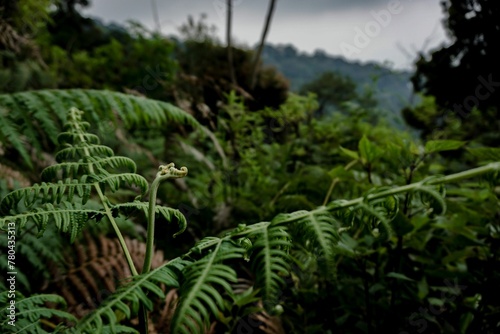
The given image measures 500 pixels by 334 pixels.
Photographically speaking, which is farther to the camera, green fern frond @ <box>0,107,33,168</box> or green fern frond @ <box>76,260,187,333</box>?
green fern frond @ <box>0,107,33,168</box>

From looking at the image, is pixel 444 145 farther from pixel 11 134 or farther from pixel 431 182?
pixel 11 134

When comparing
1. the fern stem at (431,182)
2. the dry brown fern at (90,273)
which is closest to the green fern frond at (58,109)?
the dry brown fern at (90,273)

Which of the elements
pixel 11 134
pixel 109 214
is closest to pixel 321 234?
pixel 109 214

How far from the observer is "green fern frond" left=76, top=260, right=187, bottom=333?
1.25 feet

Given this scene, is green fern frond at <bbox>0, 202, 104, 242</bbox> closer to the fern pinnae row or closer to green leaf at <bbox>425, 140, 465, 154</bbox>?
the fern pinnae row

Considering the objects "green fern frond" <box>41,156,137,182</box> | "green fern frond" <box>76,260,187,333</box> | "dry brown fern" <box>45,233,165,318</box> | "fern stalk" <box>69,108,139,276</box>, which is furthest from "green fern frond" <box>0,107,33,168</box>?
"green fern frond" <box>76,260,187,333</box>

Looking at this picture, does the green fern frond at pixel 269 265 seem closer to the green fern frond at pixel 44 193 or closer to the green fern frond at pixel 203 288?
the green fern frond at pixel 203 288

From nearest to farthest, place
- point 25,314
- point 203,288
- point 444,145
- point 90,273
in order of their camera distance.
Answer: point 203,288, point 25,314, point 444,145, point 90,273

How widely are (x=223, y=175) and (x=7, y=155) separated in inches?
52.2

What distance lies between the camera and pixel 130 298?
41 cm

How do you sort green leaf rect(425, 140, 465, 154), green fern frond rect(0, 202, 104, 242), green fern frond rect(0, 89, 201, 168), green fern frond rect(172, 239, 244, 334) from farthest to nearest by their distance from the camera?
green fern frond rect(0, 89, 201, 168) → green leaf rect(425, 140, 465, 154) → green fern frond rect(0, 202, 104, 242) → green fern frond rect(172, 239, 244, 334)

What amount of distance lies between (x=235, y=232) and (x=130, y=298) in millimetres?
171

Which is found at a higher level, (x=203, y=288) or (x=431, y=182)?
(x=431, y=182)

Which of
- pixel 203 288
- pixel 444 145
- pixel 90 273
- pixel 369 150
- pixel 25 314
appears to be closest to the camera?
pixel 203 288
